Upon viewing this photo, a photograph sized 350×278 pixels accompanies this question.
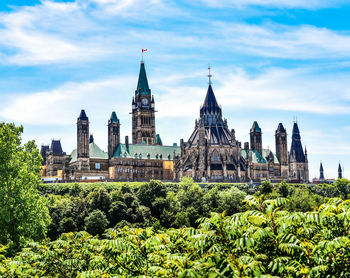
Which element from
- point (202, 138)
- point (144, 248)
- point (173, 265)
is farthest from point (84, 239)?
point (202, 138)

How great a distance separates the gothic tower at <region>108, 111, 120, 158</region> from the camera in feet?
509

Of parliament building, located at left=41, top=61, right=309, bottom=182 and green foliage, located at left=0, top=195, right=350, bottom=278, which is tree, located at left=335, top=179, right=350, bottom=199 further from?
green foliage, located at left=0, top=195, right=350, bottom=278

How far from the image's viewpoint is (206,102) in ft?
543

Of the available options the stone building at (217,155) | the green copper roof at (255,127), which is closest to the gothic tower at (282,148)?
the stone building at (217,155)

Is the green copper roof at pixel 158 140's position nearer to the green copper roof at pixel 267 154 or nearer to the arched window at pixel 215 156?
the arched window at pixel 215 156

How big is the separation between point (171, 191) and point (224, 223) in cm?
11338

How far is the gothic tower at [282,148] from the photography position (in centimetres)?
18341

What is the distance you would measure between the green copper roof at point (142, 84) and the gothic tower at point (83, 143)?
114 feet

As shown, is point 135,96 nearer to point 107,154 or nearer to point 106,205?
point 107,154

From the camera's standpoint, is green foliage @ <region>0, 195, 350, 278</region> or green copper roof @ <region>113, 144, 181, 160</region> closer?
green foliage @ <region>0, 195, 350, 278</region>

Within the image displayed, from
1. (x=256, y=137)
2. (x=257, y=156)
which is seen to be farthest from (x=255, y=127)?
(x=257, y=156)

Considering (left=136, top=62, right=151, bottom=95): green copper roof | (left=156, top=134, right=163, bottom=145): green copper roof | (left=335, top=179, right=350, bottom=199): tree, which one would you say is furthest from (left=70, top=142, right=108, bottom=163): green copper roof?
(left=335, top=179, right=350, bottom=199): tree

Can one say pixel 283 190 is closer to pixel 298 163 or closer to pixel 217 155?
pixel 217 155

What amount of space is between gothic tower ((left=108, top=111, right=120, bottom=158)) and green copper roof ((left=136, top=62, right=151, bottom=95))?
26245 millimetres
